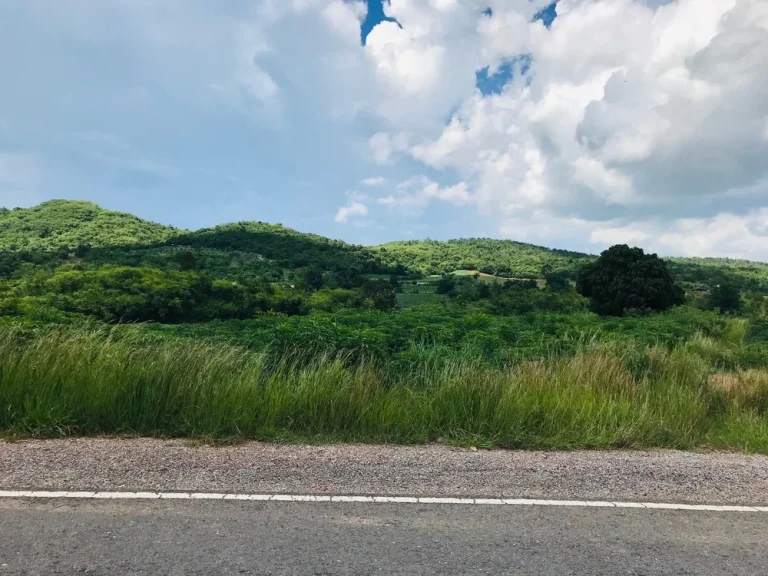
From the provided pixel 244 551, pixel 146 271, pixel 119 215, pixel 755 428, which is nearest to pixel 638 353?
pixel 755 428

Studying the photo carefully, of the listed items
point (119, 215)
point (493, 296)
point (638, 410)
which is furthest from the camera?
point (119, 215)

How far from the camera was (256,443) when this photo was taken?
5699mm

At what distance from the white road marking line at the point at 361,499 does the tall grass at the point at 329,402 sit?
1.51m

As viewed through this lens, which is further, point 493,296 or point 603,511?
point 493,296

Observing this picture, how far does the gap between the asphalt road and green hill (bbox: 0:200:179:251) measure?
10305cm

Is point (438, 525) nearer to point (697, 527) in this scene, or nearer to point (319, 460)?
point (319, 460)

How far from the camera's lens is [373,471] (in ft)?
16.1

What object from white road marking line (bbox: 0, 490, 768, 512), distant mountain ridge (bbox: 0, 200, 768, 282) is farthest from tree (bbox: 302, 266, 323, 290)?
white road marking line (bbox: 0, 490, 768, 512)

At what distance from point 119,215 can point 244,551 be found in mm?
131854

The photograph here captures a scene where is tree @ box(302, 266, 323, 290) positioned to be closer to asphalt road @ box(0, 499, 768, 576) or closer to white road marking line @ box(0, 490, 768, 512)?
white road marking line @ box(0, 490, 768, 512)

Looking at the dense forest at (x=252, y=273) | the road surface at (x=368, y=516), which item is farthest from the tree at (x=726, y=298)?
the road surface at (x=368, y=516)

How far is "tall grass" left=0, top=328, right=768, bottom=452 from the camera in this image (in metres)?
5.99

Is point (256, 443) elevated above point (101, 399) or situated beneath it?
situated beneath

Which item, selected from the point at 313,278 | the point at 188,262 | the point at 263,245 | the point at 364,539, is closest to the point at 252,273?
the point at 188,262
